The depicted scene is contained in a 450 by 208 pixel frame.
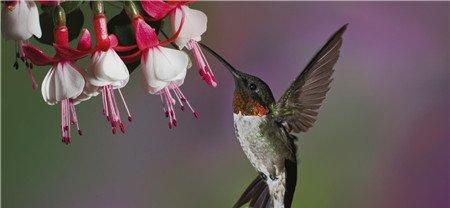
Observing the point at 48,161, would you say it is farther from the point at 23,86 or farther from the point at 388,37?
the point at 388,37

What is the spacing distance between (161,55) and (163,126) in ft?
1.39

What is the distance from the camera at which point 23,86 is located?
1372 millimetres

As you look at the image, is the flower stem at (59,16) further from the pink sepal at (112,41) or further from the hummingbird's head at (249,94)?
the hummingbird's head at (249,94)

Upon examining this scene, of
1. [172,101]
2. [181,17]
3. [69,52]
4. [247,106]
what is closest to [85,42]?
[69,52]

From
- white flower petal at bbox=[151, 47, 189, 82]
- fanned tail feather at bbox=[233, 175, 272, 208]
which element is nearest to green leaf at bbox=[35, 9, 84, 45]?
white flower petal at bbox=[151, 47, 189, 82]

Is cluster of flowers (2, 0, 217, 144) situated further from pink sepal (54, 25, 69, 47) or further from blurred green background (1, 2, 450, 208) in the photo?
blurred green background (1, 2, 450, 208)

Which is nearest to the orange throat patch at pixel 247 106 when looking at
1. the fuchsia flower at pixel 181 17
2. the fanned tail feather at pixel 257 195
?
the fanned tail feather at pixel 257 195

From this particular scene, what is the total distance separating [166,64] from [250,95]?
1.26 feet

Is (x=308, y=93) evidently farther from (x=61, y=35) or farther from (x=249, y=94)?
(x=61, y=35)

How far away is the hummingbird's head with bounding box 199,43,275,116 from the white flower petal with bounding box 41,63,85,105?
0.42m

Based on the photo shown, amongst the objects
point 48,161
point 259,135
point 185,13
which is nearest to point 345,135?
point 259,135

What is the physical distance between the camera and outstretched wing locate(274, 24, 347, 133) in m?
1.29

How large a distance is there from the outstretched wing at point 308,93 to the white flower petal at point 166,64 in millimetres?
365

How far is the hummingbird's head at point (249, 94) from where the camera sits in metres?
1.29
